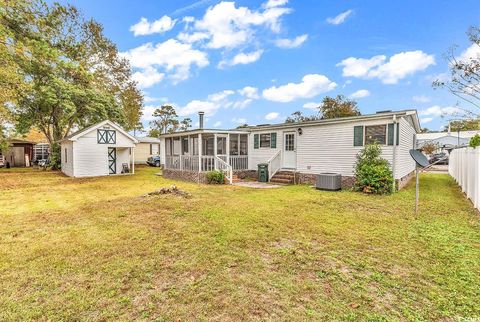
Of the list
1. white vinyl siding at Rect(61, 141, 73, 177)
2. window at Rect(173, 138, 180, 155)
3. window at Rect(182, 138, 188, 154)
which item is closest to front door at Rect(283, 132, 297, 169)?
window at Rect(182, 138, 188, 154)

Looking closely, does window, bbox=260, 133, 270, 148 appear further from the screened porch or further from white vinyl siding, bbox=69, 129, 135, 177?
white vinyl siding, bbox=69, 129, 135, 177

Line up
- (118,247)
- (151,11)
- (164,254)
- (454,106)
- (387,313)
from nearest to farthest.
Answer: (387,313), (164,254), (118,247), (454,106), (151,11)

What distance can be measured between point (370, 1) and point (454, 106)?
21.4ft

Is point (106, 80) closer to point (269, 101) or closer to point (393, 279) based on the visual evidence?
point (269, 101)

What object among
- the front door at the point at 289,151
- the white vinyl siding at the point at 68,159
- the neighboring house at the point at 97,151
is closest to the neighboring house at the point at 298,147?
the front door at the point at 289,151

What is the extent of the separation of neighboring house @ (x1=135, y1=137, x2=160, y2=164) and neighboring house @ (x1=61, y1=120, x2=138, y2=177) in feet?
35.3

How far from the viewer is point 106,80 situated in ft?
74.3

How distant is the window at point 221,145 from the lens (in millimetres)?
14656

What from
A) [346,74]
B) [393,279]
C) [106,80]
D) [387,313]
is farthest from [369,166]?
[106,80]

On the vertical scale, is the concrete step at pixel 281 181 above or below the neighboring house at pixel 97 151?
below

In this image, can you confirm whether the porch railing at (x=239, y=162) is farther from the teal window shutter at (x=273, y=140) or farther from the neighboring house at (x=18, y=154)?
the neighboring house at (x=18, y=154)

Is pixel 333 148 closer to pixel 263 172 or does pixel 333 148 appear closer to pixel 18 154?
pixel 263 172

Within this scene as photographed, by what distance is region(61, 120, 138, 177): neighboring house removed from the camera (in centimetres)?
1630

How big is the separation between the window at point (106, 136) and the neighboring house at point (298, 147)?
3.93 metres
